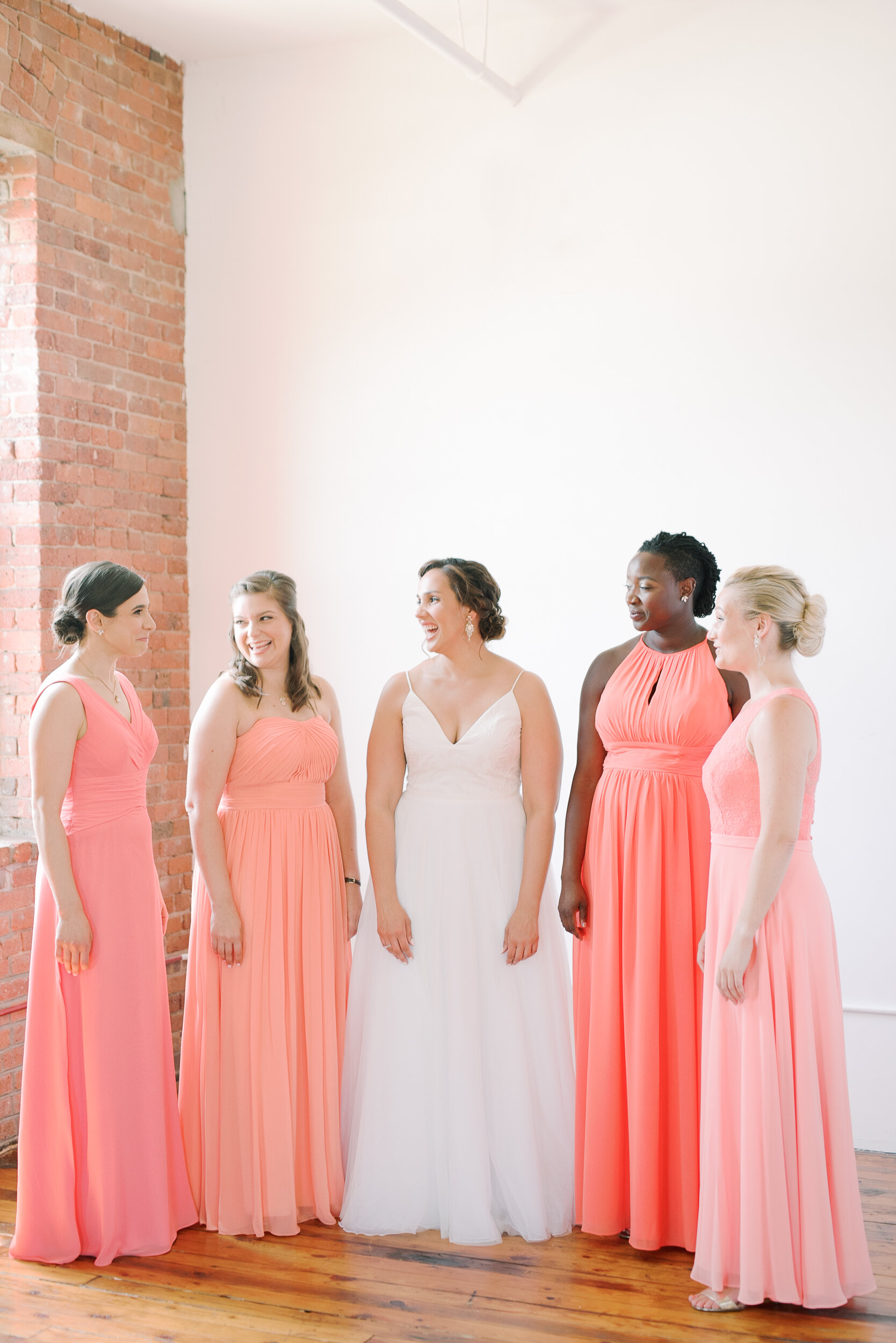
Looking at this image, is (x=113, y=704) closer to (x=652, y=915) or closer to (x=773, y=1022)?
(x=652, y=915)

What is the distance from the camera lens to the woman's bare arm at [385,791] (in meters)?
3.50

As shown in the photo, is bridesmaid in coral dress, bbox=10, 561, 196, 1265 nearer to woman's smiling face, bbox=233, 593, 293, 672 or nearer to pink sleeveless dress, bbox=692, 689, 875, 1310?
woman's smiling face, bbox=233, 593, 293, 672

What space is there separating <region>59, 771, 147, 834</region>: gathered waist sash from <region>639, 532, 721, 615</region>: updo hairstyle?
1567 mm

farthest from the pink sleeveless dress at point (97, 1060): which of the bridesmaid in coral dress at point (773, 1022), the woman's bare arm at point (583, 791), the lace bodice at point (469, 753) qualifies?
the bridesmaid in coral dress at point (773, 1022)

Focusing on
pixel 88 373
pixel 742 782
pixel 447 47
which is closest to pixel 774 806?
pixel 742 782

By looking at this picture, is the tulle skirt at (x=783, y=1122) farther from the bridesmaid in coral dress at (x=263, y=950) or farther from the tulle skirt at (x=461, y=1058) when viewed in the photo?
the bridesmaid in coral dress at (x=263, y=950)

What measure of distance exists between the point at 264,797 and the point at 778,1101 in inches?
62.7

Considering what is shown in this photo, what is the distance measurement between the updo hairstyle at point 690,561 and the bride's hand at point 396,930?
1.19 meters

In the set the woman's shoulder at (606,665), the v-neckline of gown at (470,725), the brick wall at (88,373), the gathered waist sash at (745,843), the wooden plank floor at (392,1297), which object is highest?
the brick wall at (88,373)

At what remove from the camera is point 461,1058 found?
11.1 feet

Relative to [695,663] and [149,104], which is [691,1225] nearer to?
[695,663]

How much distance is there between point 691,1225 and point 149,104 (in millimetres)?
4536

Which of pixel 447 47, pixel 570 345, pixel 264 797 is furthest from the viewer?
pixel 570 345

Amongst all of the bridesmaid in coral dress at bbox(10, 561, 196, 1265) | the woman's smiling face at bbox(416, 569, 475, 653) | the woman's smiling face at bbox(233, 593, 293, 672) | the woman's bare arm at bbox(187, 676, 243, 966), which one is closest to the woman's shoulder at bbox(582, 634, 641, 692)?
the woman's smiling face at bbox(416, 569, 475, 653)
